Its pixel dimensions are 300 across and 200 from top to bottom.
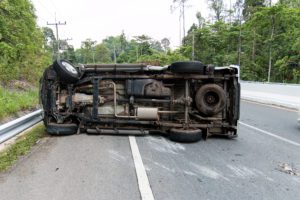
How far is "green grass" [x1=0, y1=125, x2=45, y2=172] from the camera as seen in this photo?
4742 millimetres

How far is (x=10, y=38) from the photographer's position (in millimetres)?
14945

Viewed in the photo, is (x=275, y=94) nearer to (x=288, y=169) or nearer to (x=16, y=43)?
(x=288, y=169)

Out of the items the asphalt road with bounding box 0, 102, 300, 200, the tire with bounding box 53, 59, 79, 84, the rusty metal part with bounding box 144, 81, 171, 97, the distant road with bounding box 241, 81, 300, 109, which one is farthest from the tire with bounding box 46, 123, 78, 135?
the distant road with bounding box 241, 81, 300, 109

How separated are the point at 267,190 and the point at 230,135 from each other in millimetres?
3097

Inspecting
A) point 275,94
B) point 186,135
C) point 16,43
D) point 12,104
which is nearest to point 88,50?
point 16,43

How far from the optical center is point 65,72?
6941 millimetres

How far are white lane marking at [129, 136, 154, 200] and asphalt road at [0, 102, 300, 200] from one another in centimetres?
3

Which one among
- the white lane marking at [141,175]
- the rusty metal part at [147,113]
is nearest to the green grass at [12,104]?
the rusty metal part at [147,113]

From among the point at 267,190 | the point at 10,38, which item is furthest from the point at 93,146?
the point at 10,38

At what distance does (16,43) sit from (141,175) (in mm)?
13437

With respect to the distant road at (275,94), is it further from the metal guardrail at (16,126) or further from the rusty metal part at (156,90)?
the metal guardrail at (16,126)

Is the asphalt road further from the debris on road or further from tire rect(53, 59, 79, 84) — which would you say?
tire rect(53, 59, 79, 84)

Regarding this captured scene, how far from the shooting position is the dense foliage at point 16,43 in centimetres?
1344

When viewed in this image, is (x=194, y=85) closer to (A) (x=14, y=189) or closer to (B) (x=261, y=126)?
(B) (x=261, y=126)
